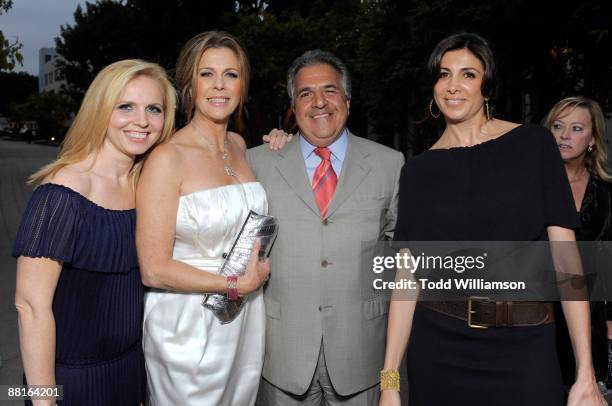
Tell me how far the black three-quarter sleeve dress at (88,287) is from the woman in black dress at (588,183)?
8.04 ft

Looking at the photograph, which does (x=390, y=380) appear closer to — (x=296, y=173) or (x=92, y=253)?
(x=296, y=173)

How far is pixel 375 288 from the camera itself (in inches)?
120

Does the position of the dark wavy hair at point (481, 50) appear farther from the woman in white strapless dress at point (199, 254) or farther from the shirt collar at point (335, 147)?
the woman in white strapless dress at point (199, 254)

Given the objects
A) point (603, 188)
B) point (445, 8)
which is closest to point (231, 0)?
point (445, 8)

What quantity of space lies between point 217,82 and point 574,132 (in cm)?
244

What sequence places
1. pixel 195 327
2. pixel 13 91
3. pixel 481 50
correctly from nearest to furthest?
pixel 481 50
pixel 195 327
pixel 13 91

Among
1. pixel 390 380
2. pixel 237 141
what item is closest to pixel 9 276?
pixel 237 141

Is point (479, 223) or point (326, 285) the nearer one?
point (479, 223)

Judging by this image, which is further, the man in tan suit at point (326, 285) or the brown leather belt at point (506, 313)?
the man in tan suit at point (326, 285)

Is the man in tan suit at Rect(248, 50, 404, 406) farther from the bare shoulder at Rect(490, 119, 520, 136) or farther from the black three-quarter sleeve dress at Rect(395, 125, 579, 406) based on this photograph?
the bare shoulder at Rect(490, 119, 520, 136)

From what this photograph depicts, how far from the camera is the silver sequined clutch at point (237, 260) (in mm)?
2775

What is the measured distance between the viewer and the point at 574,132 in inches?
155

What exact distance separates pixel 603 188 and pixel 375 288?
5.89 ft

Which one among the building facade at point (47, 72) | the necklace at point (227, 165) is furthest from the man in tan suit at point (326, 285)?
the building facade at point (47, 72)
